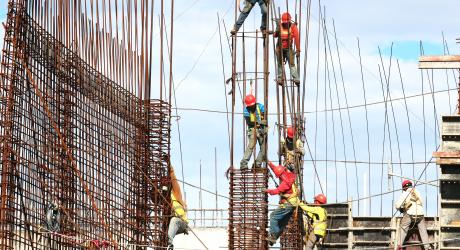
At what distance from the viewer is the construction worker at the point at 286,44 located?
32441 mm

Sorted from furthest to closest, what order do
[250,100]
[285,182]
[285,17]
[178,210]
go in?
[285,17]
[178,210]
[250,100]
[285,182]

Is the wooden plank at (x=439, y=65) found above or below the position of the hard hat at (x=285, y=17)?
below

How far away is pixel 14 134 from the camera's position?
25141mm

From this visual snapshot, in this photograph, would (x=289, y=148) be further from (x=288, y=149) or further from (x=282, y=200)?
(x=282, y=200)

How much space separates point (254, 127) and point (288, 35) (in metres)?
3.71

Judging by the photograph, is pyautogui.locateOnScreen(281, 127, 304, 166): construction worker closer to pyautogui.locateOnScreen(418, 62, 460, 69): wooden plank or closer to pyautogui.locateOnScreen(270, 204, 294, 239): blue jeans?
pyautogui.locateOnScreen(270, 204, 294, 239): blue jeans

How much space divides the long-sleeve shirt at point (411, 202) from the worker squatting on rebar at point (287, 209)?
1.77 metres

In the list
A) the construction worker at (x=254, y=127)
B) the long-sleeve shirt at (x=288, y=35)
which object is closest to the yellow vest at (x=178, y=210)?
the construction worker at (x=254, y=127)

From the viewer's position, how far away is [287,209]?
1156 inches

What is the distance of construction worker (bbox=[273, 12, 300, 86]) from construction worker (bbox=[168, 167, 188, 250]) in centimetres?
370

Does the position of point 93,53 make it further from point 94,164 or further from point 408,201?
point 408,201

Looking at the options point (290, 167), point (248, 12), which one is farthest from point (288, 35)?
point (290, 167)

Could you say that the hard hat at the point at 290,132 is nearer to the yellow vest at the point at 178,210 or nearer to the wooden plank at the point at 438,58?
the yellow vest at the point at 178,210

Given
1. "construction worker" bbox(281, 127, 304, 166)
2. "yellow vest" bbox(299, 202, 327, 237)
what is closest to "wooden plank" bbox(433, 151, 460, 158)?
"yellow vest" bbox(299, 202, 327, 237)
